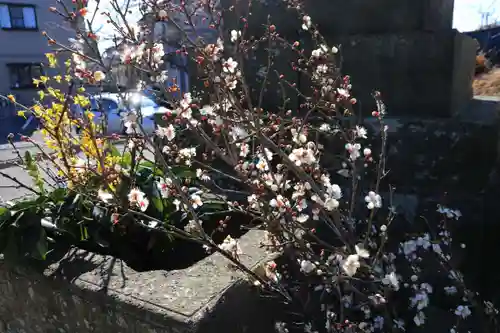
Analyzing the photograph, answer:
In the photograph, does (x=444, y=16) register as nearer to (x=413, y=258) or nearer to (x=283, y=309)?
(x=413, y=258)

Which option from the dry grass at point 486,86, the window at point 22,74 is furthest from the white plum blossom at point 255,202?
the window at point 22,74

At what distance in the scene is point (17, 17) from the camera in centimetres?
Result: 2153

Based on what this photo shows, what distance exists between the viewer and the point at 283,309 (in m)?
2.24

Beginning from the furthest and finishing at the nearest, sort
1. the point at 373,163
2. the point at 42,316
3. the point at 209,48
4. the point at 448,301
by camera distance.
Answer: the point at 373,163
the point at 448,301
the point at 42,316
the point at 209,48

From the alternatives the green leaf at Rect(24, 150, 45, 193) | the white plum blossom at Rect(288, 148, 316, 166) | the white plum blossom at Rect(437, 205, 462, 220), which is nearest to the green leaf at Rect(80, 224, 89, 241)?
the green leaf at Rect(24, 150, 45, 193)

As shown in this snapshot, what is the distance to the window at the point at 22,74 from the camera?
22.1m

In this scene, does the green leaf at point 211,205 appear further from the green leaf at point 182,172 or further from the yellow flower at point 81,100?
the yellow flower at point 81,100

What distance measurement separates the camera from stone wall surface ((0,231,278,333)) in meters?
1.72

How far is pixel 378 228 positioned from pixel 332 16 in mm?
1227

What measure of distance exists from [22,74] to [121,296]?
23849mm

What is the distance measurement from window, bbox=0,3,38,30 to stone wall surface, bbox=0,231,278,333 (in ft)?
74.7

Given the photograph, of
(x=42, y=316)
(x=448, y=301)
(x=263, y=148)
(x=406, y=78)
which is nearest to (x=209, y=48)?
(x=263, y=148)

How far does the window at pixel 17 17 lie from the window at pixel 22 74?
184 cm

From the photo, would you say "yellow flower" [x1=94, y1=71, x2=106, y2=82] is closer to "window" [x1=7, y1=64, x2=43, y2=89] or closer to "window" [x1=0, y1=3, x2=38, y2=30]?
"window" [x1=7, y1=64, x2=43, y2=89]
